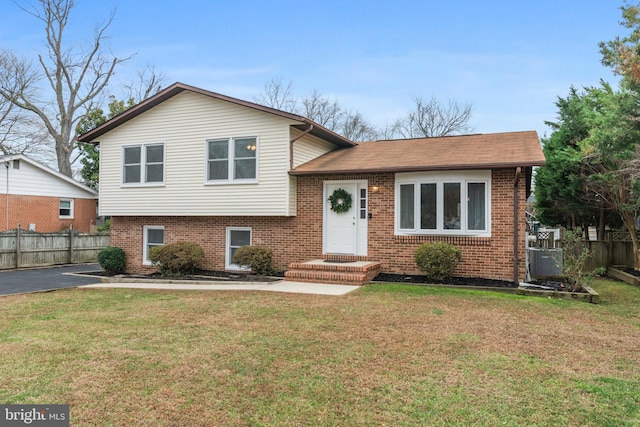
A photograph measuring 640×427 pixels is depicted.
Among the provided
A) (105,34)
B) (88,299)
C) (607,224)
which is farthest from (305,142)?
(105,34)

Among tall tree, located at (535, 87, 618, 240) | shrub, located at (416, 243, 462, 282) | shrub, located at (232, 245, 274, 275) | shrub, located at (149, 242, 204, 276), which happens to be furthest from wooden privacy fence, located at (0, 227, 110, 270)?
tall tree, located at (535, 87, 618, 240)

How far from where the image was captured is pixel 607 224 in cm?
1634

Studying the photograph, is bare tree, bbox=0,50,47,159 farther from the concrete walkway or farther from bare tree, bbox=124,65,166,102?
the concrete walkway

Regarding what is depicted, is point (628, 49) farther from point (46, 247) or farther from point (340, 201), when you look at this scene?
point (46, 247)

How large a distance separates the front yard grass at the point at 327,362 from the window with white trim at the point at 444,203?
9.87 ft

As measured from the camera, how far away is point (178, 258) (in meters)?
12.0

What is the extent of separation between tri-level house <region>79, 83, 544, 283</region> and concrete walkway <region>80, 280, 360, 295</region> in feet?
1.96

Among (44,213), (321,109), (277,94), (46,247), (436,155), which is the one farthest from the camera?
(321,109)

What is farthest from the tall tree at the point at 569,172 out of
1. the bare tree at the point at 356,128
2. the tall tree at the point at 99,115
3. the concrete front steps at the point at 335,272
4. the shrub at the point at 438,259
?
the tall tree at the point at 99,115

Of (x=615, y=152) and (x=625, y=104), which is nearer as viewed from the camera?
(x=625, y=104)

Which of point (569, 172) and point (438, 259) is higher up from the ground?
point (569, 172)

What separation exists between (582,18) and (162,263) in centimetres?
1599

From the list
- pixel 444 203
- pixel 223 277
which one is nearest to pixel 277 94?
pixel 223 277

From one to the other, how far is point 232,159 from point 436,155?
5616mm
